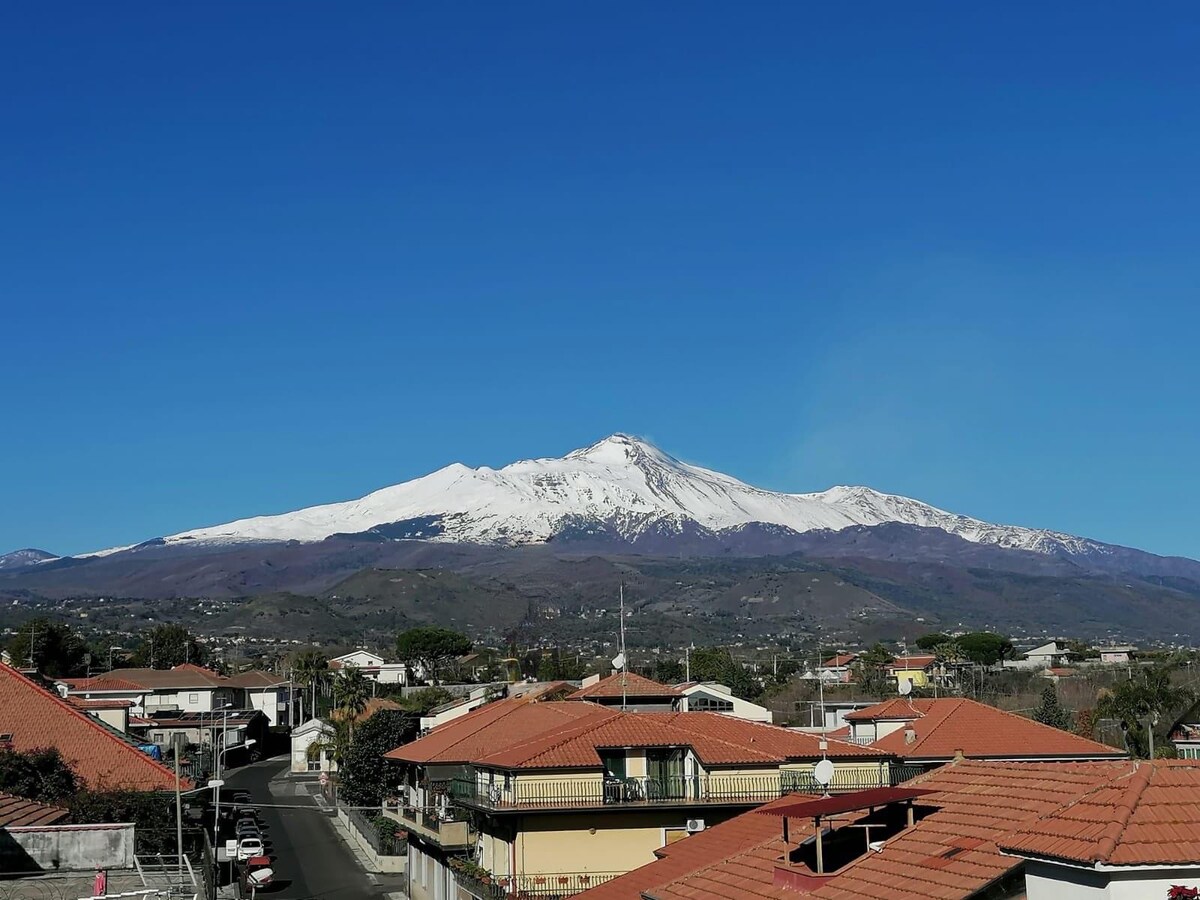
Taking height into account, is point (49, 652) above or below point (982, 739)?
above

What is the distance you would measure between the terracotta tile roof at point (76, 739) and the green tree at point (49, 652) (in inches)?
3074

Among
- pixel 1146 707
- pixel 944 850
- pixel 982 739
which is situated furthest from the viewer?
pixel 1146 707

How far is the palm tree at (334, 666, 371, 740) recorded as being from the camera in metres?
99.8

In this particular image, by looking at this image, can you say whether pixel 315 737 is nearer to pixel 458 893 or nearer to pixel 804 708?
pixel 804 708

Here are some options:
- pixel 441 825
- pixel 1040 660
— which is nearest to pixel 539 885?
pixel 441 825

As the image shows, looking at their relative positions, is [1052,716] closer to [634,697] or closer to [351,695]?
[634,697]

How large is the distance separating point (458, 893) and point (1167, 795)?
91.3 feet

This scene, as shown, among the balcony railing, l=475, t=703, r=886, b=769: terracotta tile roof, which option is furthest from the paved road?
the balcony railing

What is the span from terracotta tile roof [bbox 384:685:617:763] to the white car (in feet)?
21.2

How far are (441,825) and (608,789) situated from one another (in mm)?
6836

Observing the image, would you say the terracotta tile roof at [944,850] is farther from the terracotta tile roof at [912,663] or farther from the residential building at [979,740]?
the terracotta tile roof at [912,663]

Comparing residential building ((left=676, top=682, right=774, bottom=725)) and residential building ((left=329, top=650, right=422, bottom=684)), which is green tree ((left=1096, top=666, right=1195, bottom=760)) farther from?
residential building ((left=329, top=650, right=422, bottom=684))

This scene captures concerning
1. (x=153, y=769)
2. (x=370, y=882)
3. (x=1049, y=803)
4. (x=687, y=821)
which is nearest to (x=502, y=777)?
(x=687, y=821)

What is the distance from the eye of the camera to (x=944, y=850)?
15.6m
